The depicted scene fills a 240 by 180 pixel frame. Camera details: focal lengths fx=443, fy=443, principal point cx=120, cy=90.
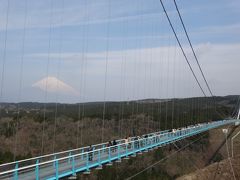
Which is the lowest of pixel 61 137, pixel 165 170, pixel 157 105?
pixel 165 170

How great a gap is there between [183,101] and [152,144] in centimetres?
6467

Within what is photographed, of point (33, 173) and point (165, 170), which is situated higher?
point (33, 173)

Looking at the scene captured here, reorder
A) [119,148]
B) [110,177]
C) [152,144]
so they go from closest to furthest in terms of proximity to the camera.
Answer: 1. [119,148]
2. [152,144]
3. [110,177]

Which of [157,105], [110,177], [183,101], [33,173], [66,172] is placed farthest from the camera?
[183,101]

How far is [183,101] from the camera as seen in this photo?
326 feet

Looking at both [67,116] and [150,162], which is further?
[150,162]

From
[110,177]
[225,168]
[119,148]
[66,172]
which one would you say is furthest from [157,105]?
[66,172]

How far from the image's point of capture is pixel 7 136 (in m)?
63.5

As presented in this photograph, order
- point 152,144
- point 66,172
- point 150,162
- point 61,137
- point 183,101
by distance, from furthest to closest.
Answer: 1. point 183,101
2. point 150,162
3. point 61,137
4. point 152,144
5. point 66,172

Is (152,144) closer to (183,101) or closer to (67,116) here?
(67,116)

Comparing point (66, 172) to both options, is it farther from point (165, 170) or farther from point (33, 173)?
point (165, 170)

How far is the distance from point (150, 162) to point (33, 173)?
185ft

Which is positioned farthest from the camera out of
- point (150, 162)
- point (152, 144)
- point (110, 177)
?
point (150, 162)

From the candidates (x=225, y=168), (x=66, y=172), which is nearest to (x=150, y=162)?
(x=225, y=168)
